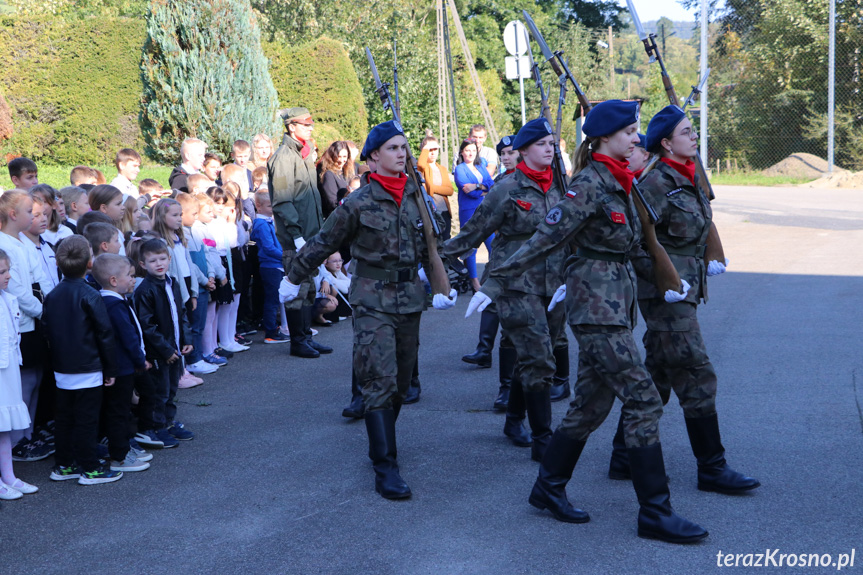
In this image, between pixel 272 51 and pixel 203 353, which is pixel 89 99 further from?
pixel 203 353

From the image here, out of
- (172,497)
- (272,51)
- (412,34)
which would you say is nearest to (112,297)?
(172,497)

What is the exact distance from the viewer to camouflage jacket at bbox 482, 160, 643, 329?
13.9 ft

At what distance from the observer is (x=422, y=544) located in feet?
13.7

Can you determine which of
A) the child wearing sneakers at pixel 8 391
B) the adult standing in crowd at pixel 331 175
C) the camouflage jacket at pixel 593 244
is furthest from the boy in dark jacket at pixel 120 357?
the adult standing in crowd at pixel 331 175

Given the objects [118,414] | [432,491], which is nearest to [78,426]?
[118,414]

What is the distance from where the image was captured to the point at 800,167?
29125mm

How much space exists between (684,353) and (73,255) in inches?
138

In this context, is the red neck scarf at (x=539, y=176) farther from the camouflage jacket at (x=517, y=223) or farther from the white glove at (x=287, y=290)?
the white glove at (x=287, y=290)

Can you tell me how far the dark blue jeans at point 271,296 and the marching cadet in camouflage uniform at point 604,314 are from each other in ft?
16.3

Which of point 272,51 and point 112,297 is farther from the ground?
point 272,51

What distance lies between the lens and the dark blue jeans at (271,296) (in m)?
8.91

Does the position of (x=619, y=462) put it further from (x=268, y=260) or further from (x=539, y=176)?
(x=268, y=260)

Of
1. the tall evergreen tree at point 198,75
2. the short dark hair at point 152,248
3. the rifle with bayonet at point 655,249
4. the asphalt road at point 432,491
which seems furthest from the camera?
the tall evergreen tree at point 198,75

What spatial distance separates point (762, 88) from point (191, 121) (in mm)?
24000
